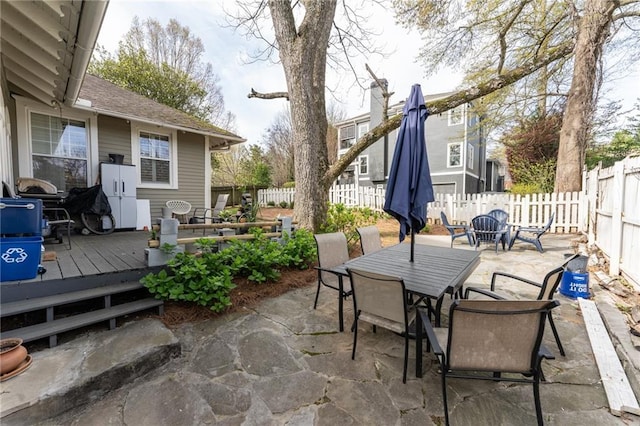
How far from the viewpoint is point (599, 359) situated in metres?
2.23

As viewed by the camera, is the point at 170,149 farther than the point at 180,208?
No

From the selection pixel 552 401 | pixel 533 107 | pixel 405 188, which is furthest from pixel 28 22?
pixel 533 107

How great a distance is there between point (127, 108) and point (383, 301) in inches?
289

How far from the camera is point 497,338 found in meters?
1.61

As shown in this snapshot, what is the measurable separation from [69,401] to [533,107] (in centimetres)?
1669

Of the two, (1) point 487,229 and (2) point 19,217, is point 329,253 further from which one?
(1) point 487,229

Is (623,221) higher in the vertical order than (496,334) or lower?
higher

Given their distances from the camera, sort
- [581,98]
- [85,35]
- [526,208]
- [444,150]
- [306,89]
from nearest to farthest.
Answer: [85,35]
[306,89]
[581,98]
[526,208]
[444,150]

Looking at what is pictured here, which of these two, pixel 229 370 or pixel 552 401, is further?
pixel 229 370

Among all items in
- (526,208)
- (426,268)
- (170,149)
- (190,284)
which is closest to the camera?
(426,268)

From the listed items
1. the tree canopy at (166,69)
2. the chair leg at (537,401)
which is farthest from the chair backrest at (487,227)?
the tree canopy at (166,69)

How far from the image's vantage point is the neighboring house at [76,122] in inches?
114

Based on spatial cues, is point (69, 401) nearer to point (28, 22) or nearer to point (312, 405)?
point (312, 405)

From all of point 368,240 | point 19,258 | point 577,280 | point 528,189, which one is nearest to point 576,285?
point 577,280
